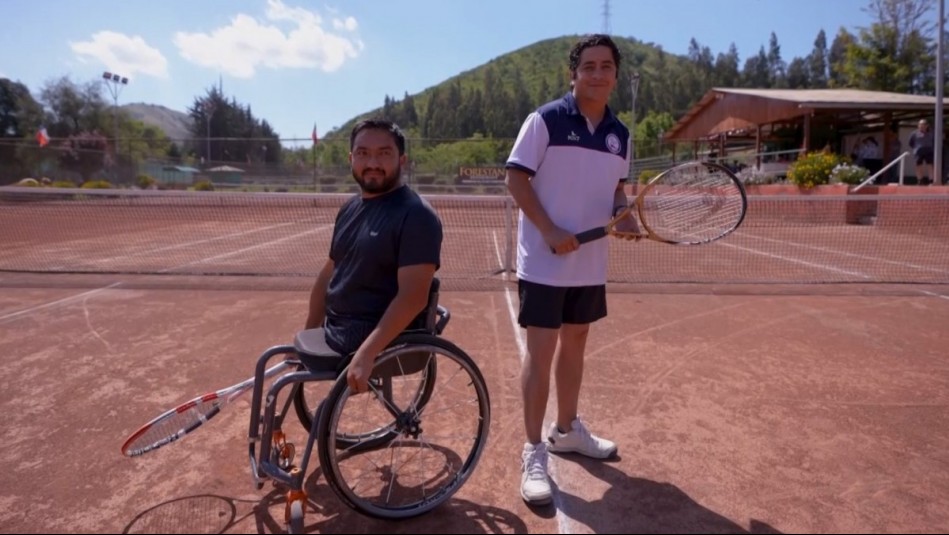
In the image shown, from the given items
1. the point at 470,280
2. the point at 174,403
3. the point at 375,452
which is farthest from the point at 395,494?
the point at 470,280

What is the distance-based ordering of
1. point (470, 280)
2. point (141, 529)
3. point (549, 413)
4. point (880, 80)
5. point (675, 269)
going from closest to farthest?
point (141, 529) < point (549, 413) < point (470, 280) < point (675, 269) < point (880, 80)

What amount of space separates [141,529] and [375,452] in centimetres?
112

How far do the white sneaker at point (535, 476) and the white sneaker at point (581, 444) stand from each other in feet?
1.16

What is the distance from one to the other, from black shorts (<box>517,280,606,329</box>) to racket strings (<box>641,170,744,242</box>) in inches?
18.9

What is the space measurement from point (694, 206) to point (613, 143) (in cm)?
73

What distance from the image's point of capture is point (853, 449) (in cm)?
359

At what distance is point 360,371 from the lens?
260cm

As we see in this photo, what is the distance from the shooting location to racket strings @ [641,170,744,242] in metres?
3.41

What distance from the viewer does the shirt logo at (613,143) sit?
3166mm

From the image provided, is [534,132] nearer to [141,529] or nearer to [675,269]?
[141,529]

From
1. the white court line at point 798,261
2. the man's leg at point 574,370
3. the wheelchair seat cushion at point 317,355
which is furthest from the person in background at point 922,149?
the wheelchair seat cushion at point 317,355

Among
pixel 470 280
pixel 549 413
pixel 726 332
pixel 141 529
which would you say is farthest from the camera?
pixel 470 280

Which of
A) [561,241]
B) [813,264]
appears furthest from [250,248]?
[561,241]

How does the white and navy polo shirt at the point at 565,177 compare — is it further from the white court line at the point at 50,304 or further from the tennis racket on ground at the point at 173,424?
the white court line at the point at 50,304
